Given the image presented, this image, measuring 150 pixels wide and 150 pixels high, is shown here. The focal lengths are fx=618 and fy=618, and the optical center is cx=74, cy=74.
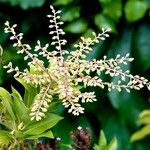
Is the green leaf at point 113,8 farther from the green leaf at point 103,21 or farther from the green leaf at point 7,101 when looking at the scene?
the green leaf at point 7,101

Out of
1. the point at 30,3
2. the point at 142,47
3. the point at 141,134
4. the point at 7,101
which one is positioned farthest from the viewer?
the point at 141,134

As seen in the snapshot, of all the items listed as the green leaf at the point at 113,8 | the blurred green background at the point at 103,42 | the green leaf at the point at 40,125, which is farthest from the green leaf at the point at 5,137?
the green leaf at the point at 113,8

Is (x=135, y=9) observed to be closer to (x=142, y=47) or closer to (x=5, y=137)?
(x=142, y=47)

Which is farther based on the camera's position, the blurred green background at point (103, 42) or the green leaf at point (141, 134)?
the green leaf at point (141, 134)

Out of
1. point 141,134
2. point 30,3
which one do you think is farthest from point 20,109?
point 141,134

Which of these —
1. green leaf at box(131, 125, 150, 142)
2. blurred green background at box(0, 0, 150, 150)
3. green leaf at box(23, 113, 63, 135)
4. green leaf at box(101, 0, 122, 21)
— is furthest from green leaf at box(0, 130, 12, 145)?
green leaf at box(131, 125, 150, 142)
